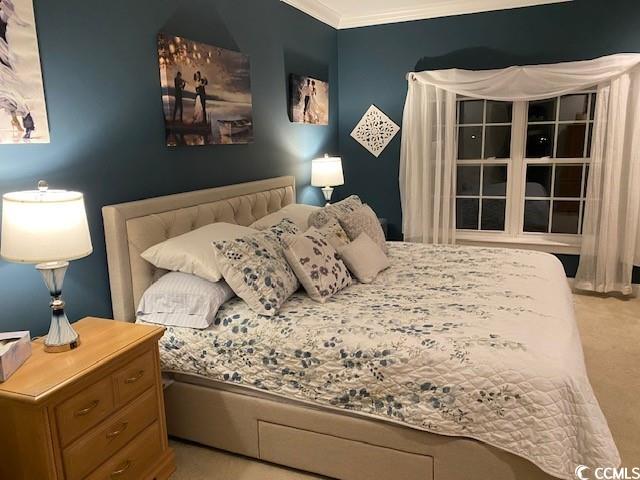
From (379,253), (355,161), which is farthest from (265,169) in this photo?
(355,161)

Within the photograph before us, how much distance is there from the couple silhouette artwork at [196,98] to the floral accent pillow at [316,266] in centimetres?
99

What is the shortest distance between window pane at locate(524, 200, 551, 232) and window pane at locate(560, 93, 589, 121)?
786 millimetres

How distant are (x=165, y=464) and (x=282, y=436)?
0.50 meters

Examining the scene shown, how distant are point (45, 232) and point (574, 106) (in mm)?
4318

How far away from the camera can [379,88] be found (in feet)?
15.8

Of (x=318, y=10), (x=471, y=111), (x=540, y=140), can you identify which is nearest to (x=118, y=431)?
(x=318, y=10)

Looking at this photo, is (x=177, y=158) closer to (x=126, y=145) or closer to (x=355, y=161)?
(x=126, y=145)

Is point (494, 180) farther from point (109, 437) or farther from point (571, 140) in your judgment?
point (109, 437)

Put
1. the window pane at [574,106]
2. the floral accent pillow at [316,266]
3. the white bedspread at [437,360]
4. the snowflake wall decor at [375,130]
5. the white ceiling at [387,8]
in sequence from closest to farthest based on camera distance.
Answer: the white bedspread at [437,360]
the floral accent pillow at [316,266]
the white ceiling at [387,8]
the window pane at [574,106]
the snowflake wall decor at [375,130]

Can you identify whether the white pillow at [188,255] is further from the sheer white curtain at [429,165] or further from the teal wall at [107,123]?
the sheer white curtain at [429,165]

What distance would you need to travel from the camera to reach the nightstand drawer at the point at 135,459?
1768 mm

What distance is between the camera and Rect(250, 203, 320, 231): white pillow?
3053 millimetres

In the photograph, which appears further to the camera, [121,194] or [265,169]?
[265,169]

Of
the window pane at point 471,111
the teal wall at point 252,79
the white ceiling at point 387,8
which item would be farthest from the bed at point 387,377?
the white ceiling at point 387,8
